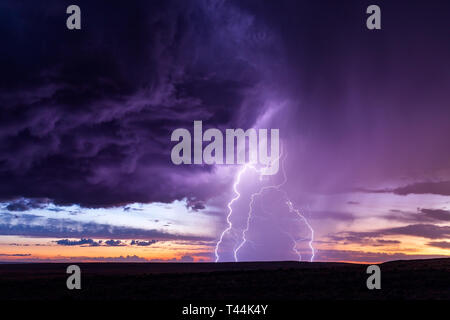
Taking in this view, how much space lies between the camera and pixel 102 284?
38.6 m

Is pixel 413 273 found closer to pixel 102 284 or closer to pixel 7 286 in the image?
pixel 102 284

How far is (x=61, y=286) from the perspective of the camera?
125 ft
